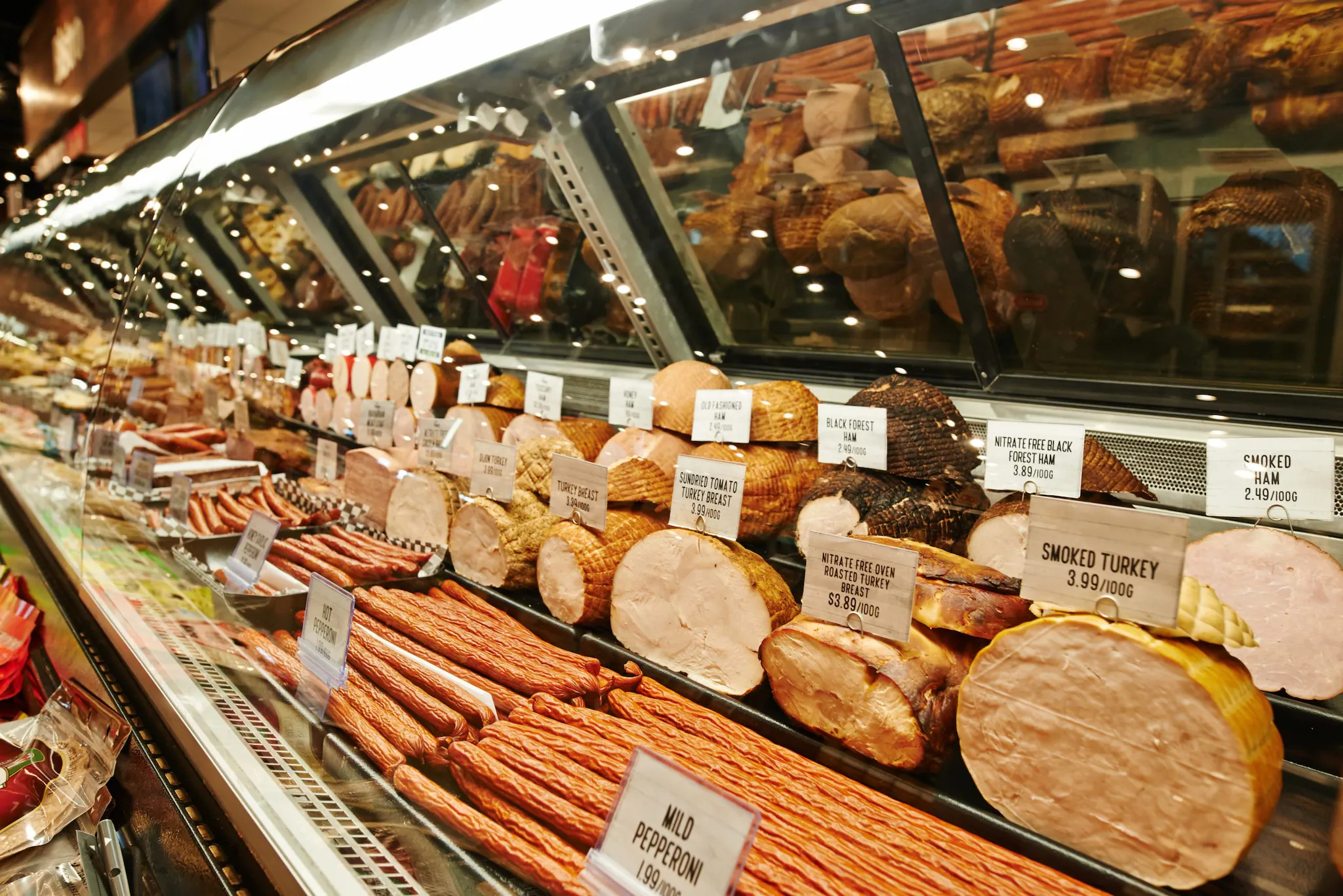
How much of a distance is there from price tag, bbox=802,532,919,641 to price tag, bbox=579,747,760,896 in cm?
56

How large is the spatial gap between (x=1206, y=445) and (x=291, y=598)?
2241mm

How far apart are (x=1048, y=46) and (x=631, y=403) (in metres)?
1.50

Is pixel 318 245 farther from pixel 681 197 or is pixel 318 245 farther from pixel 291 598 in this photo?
pixel 291 598

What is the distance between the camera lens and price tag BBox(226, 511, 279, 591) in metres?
2.49

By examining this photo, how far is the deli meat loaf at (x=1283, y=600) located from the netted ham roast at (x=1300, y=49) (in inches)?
38.7

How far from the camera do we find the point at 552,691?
1.78 metres

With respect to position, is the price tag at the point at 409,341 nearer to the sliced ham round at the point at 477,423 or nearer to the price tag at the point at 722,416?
the sliced ham round at the point at 477,423

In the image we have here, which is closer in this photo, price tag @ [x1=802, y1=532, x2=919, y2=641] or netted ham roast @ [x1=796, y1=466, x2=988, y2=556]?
price tag @ [x1=802, y1=532, x2=919, y2=641]

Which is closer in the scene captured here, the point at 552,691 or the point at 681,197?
the point at 552,691

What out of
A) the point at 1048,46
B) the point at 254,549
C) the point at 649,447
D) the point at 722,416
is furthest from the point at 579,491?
the point at 1048,46

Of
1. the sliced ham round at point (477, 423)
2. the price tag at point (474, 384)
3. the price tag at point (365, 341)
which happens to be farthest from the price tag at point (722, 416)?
the price tag at point (365, 341)

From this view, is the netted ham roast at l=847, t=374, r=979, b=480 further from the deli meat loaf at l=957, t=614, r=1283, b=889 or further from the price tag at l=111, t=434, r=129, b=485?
the price tag at l=111, t=434, r=129, b=485

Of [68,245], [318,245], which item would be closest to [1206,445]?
[318,245]

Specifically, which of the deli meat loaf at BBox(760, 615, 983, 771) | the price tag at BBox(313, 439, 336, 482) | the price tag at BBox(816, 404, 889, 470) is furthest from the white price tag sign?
the deli meat loaf at BBox(760, 615, 983, 771)
